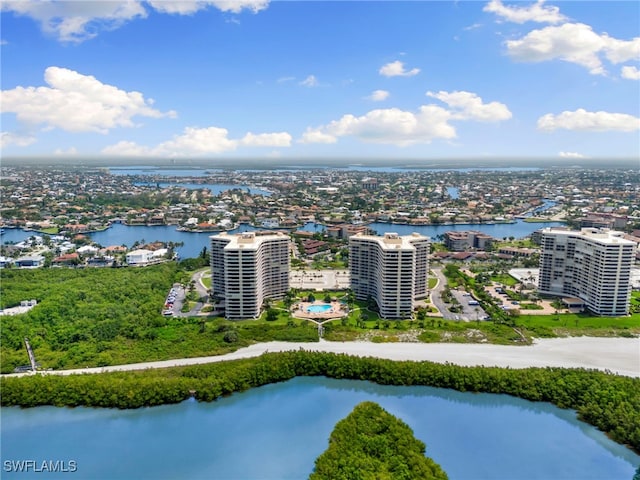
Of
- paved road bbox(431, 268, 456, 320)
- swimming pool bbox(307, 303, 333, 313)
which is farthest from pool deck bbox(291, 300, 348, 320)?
paved road bbox(431, 268, 456, 320)

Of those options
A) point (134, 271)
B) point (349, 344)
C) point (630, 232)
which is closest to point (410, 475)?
point (349, 344)

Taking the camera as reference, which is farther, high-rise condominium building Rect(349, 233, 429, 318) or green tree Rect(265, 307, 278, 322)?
green tree Rect(265, 307, 278, 322)

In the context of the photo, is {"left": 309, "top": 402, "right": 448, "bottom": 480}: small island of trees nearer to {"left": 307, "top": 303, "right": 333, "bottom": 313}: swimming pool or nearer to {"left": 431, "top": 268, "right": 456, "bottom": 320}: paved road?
{"left": 307, "top": 303, "right": 333, "bottom": 313}: swimming pool

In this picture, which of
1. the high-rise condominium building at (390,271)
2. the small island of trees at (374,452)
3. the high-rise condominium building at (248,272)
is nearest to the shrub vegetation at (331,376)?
the small island of trees at (374,452)

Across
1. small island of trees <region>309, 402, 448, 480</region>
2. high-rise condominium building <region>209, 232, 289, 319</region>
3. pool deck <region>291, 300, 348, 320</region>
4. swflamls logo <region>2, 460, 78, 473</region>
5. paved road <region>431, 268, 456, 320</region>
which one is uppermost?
high-rise condominium building <region>209, 232, 289, 319</region>

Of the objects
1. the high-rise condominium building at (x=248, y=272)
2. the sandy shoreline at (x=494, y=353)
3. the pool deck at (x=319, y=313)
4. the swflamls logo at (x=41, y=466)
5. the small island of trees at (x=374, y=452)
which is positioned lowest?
the swflamls logo at (x=41, y=466)

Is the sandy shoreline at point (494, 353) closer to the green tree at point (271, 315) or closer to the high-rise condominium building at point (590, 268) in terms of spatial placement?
the green tree at point (271, 315)

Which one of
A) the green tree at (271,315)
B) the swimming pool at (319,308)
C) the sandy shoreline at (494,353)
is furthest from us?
the swimming pool at (319,308)
